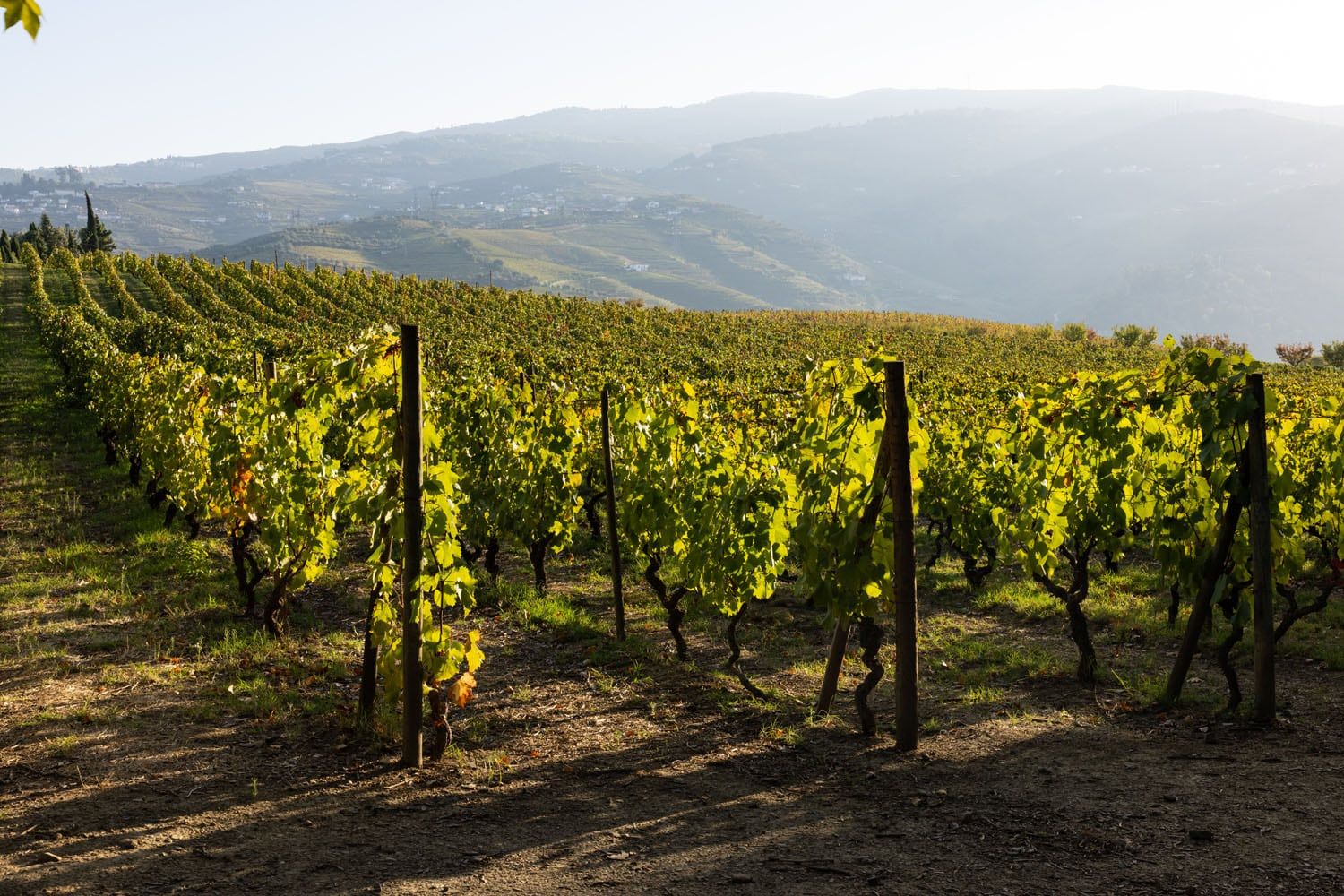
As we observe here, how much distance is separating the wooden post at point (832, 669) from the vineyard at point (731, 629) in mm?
30

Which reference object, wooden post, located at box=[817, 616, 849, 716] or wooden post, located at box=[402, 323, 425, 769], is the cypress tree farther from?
wooden post, located at box=[817, 616, 849, 716]

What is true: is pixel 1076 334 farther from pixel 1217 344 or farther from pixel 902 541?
pixel 902 541

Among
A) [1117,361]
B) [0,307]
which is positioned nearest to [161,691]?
[1117,361]

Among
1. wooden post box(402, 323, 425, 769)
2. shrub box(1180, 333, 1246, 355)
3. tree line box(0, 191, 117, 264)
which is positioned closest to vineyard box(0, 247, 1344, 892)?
wooden post box(402, 323, 425, 769)

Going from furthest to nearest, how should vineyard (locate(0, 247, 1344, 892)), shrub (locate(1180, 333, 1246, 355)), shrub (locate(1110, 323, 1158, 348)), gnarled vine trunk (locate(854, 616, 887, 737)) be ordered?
shrub (locate(1110, 323, 1158, 348))
shrub (locate(1180, 333, 1246, 355))
gnarled vine trunk (locate(854, 616, 887, 737))
vineyard (locate(0, 247, 1344, 892))

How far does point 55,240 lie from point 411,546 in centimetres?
11198

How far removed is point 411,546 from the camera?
221 inches

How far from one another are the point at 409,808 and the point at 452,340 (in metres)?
43.1

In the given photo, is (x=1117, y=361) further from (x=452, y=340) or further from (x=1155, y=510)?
(x=1155, y=510)

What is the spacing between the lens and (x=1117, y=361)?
52.1 metres

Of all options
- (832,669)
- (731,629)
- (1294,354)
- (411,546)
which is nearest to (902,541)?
(832,669)

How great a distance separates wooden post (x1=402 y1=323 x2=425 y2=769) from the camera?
5.57 metres

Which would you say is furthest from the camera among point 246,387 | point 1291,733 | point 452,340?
point 452,340

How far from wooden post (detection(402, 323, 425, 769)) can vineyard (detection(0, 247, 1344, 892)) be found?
18mm
